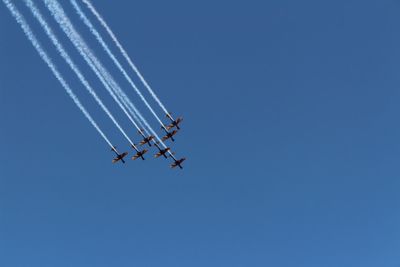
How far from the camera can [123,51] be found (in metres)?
38.0

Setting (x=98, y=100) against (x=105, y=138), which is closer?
(x=98, y=100)

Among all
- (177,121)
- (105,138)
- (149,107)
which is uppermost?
(177,121)

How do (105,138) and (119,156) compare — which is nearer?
(105,138)

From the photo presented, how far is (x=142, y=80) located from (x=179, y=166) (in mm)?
19720

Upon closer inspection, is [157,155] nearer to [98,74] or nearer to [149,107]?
[149,107]

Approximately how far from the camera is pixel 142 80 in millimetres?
39688

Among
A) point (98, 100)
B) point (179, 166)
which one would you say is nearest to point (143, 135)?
point (179, 166)

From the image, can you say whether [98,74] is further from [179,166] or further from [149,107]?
[179,166]

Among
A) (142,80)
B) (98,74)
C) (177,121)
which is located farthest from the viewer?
(177,121)

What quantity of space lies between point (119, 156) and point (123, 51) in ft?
57.1

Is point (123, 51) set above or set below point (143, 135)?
below

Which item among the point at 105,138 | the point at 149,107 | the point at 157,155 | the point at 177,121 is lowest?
the point at 105,138

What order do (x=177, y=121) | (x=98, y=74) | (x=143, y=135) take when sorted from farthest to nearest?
(x=177, y=121), (x=143, y=135), (x=98, y=74)

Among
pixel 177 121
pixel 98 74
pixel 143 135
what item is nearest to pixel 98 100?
pixel 98 74
